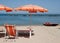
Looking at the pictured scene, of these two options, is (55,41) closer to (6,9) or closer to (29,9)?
(29,9)

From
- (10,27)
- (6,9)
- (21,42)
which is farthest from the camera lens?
(6,9)

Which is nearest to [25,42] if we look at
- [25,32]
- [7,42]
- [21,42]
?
[21,42]

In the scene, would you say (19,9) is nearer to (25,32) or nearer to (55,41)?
(25,32)

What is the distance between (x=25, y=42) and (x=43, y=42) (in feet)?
2.92

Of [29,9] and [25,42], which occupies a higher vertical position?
[29,9]

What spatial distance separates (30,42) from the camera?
11.0 meters

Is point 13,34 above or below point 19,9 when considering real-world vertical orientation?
below

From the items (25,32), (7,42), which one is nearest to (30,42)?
(7,42)

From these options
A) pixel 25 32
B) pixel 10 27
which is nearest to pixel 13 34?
pixel 10 27

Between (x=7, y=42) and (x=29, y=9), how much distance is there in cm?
295

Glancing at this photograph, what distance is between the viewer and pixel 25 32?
13.3m

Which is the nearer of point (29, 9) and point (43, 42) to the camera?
point (43, 42)

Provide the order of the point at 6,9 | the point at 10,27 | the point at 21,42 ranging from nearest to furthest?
the point at 21,42 → the point at 10,27 → the point at 6,9

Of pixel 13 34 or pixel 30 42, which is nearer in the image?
pixel 30 42
